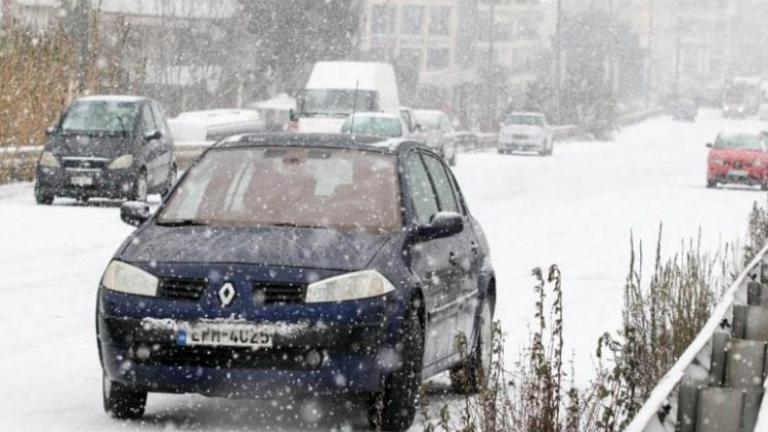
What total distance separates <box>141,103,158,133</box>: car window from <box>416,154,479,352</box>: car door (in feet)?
60.4

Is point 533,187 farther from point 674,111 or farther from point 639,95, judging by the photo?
point 639,95

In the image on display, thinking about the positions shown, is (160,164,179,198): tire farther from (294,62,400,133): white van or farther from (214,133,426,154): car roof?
(214,133,426,154): car roof

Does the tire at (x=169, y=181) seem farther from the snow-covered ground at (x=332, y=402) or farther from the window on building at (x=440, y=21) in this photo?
the window on building at (x=440, y=21)

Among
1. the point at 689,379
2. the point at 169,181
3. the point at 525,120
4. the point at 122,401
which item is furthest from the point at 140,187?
the point at 525,120

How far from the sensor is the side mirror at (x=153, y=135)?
28.8 m

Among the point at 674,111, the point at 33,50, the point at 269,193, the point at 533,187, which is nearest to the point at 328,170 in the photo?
the point at 269,193

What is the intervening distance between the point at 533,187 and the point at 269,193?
28843mm

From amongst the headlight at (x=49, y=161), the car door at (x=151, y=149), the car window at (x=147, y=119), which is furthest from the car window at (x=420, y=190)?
the car window at (x=147, y=119)

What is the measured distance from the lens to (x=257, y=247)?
9.09 metres

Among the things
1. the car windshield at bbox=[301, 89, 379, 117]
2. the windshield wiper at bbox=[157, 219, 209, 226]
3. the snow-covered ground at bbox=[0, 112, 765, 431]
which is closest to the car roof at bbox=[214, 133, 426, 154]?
the windshield wiper at bbox=[157, 219, 209, 226]

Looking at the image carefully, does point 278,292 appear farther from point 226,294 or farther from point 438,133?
point 438,133

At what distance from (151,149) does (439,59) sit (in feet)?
411

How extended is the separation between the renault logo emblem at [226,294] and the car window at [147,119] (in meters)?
A: 20.7

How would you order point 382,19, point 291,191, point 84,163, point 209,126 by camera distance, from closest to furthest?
1. point 291,191
2. point 84,163
3. point 209,126
4. point 382,19
